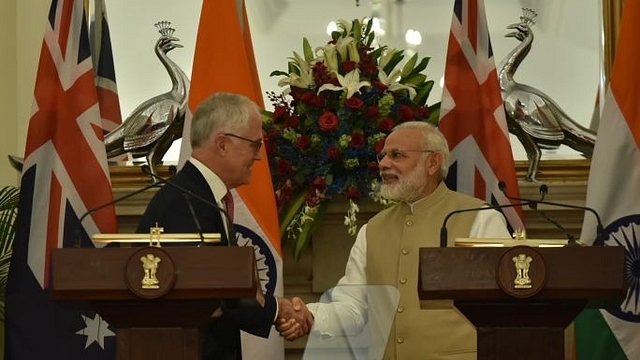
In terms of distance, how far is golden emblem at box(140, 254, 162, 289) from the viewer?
326cm

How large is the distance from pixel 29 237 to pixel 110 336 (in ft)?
1.89

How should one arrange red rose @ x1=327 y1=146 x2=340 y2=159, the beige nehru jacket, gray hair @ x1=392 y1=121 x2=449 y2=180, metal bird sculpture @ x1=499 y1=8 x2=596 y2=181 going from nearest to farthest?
the beige nehru jacket < gray hair @ x1=392 y1=121 x2=449 y2=180 < red rose @ x1=327 y1=146 x2=340 y2=159 < metal bird sculpture @ x1=499 y1=8 x2=596 y2=181

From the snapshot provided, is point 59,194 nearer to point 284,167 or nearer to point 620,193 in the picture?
point 284,167

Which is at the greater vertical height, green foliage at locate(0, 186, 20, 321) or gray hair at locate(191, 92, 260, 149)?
gray hair at locate(191, 92, 260, 149)

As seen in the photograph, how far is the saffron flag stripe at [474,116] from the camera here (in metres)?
5.73

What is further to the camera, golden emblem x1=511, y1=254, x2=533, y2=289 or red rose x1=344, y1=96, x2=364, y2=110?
red rose x1=344, y1=96, x2=364, y2=110

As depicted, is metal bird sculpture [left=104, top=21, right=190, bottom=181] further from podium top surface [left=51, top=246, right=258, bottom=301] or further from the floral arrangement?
podium top surface [left=51, top=246, right=258, bottom=301]

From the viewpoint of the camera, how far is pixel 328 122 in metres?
5.68

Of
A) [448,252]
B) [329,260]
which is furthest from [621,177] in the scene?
[448,252]

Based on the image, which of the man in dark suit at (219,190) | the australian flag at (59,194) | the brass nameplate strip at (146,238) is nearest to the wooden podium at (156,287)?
the brass nameplate strip at (146,238)

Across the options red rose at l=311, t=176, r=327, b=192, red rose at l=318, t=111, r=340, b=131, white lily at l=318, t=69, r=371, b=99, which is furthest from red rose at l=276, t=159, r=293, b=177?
white lily at l=318, t=69, r=371, b=99

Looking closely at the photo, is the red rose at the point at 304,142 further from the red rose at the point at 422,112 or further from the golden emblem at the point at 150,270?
the golden emblem at the point at 150,270

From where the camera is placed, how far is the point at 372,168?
18.8 feet

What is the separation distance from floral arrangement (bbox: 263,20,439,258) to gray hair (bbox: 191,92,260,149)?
1385mm
